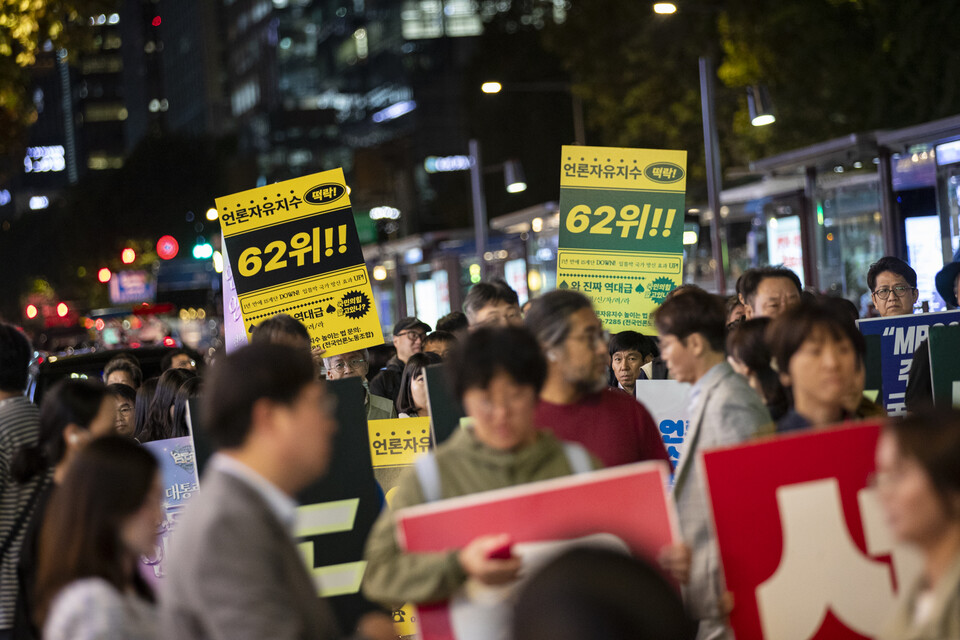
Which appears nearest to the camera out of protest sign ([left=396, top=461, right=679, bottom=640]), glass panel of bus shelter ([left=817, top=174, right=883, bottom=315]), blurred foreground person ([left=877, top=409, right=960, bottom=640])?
blurred foreground person ([left=877, top=409, right=960, bottom=640])

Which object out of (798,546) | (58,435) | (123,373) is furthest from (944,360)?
(123,373)

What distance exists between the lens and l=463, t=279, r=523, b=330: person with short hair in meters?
8.13

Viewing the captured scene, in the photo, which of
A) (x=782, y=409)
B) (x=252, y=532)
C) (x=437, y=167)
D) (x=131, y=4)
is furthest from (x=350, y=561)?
(x=131, y=4)

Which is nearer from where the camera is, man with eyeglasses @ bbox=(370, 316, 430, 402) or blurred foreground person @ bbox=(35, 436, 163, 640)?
blurred foreground person @ bbox=(35, 436, 163, 640)

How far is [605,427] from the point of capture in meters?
4.50

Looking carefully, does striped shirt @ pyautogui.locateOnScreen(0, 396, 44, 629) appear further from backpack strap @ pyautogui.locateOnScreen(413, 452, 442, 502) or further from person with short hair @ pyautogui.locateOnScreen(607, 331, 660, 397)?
person with short hair @ pyautogui.locateOnScreen(607, 331, 660, 397)

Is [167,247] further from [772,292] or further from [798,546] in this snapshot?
[798,546]

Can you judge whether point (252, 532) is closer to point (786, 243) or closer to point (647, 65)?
point (786, 243)

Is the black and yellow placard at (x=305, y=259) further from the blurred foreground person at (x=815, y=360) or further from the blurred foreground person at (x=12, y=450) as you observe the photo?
the blurred foreground person at (x=815, y=360)

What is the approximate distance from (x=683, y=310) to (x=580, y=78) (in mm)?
34662

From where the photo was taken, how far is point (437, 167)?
69438 millimetres

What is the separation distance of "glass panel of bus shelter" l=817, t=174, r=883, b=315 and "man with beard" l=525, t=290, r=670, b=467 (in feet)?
48.4

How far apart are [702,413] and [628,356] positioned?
4.49m

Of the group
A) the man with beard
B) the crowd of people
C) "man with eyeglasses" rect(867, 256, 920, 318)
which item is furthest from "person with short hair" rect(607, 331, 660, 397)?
the man with beard
